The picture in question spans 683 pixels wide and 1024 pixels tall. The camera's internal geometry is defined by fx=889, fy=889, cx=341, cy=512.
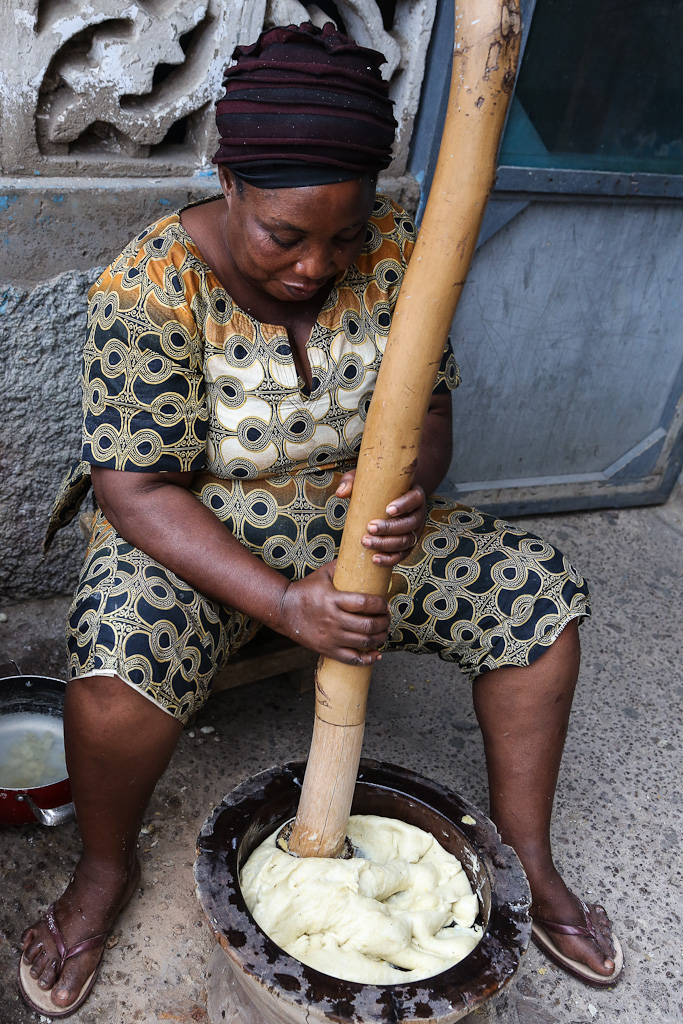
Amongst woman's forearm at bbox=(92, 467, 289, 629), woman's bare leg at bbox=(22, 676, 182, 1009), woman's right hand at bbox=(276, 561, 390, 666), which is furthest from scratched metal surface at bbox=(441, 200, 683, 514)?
woman's bare leg at bbox=(22, 676, 182, 1009)

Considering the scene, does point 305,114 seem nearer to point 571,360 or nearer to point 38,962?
point 38,962

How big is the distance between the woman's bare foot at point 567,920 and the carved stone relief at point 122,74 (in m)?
2.08

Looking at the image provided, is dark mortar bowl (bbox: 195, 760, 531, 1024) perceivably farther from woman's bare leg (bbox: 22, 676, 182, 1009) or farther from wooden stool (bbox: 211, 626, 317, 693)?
wooden stool (bbox: 211, 626, 317, 693)

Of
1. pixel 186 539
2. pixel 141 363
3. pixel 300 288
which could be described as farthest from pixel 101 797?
pixel 300 288

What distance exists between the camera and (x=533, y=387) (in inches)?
142

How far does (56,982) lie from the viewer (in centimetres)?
182

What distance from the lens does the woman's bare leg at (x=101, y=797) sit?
168 cm

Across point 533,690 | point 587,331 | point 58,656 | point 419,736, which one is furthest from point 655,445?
point 58,656

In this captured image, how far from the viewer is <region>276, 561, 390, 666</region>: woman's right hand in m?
1.53

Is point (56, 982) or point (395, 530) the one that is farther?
point (56, 982)

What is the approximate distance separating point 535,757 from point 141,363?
1.18 m

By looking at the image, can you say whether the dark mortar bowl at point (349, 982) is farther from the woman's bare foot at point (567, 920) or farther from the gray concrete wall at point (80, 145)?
the gray concrete wall at point (80, 145)

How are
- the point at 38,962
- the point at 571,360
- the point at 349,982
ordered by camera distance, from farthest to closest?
the point at 571,360
the point at 38,962
the point at 349,982

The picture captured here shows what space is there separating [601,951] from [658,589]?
1.80 metres
